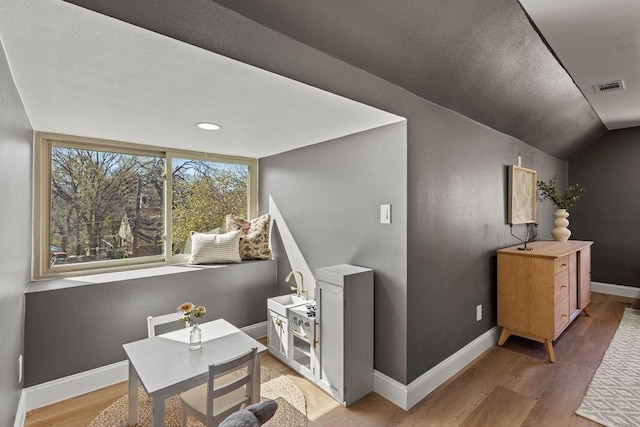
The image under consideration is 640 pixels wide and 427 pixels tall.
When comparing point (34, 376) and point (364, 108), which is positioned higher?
point (364, 108)

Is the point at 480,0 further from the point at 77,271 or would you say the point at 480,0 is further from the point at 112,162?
the point at 77,271

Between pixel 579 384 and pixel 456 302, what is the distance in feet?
3.43

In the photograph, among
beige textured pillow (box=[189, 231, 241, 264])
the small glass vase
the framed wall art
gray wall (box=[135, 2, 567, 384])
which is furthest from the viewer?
the framed wall art

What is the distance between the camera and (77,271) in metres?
2.59

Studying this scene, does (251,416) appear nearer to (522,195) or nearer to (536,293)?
(536,293)

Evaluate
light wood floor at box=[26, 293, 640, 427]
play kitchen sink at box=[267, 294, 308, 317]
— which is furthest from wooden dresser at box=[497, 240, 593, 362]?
play kitchen sink at box=[267, 294, 308, 317]


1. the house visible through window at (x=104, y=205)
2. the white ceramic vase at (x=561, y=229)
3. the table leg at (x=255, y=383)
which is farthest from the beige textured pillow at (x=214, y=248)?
the white ceramic vase at (x=561, y=229)

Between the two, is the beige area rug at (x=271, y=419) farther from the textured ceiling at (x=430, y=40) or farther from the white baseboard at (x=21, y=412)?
the textured ceiling at (x=430, y=40)

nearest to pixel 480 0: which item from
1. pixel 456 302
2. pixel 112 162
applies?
pixel 456 302

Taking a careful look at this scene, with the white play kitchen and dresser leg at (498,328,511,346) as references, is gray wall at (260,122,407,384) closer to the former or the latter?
the white play kitchen

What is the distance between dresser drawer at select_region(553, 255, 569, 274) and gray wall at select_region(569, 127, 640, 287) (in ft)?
9.32

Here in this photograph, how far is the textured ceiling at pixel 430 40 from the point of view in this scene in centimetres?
117

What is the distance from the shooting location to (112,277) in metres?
2.53

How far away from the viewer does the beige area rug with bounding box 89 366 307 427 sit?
1.96 metres
